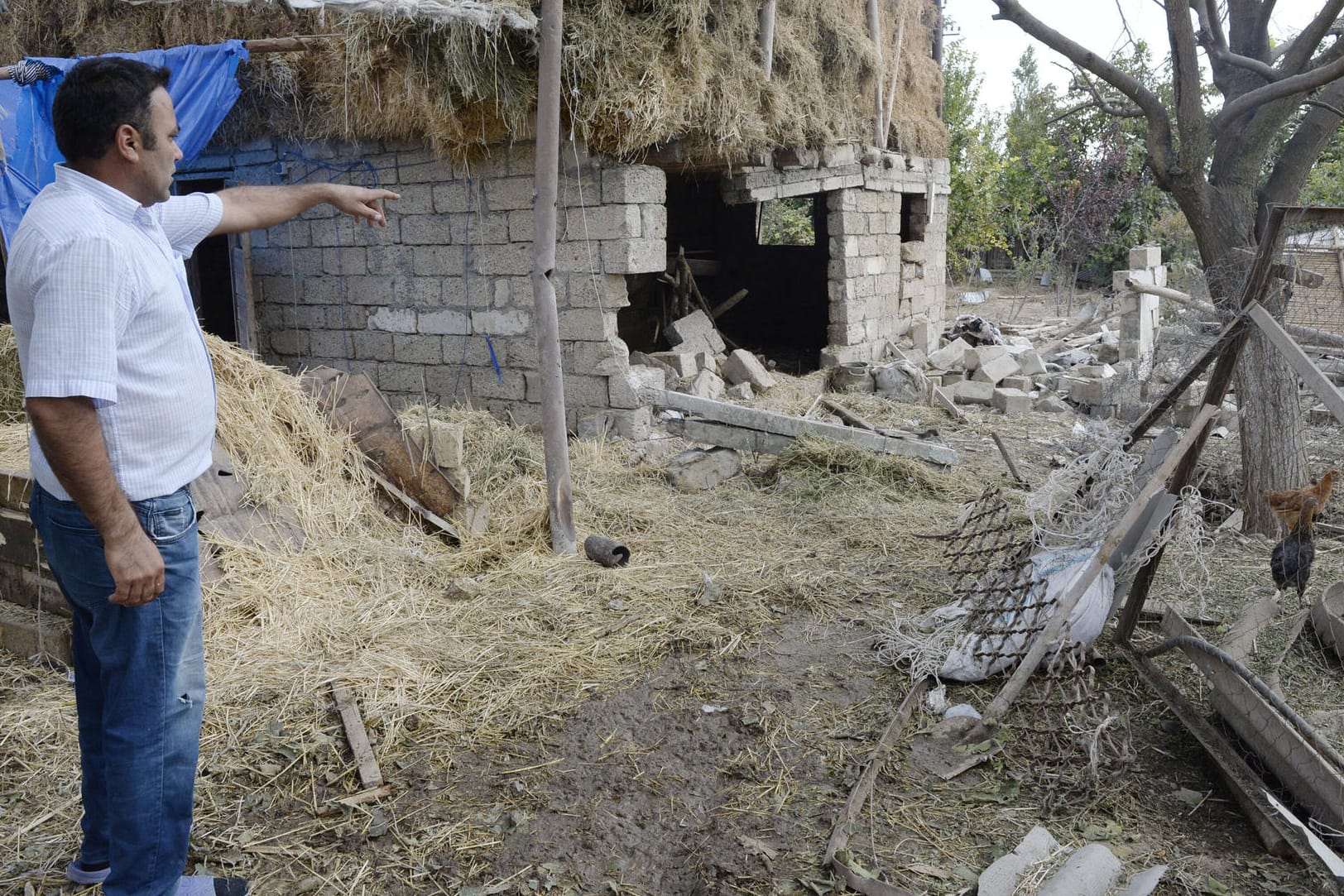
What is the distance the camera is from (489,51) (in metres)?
6.43

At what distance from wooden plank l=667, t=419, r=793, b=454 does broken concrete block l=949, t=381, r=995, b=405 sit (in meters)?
3.43

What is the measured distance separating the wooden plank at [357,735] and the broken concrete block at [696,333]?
249 inches

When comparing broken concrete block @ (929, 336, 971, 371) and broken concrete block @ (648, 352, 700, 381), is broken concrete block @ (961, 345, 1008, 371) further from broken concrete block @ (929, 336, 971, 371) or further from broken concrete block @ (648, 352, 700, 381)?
broken concrete block @ (648, 352, 700, 381)

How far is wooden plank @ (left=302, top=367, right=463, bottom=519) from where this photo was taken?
531cm

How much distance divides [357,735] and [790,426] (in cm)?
456

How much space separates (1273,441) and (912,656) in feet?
9.65

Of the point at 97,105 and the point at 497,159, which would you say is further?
the point at 497,159

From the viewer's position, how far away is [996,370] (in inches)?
408

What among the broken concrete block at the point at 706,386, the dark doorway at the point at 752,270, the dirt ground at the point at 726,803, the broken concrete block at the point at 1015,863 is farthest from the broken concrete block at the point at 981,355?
the broken concrete block at the point at 1015,863

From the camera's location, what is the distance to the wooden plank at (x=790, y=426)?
698cm

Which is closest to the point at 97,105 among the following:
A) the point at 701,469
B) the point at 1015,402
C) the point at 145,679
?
the point at 145,679

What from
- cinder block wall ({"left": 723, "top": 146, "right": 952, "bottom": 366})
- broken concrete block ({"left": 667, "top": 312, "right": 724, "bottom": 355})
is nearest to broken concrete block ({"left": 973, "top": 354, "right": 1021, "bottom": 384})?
cinder block wall ({"left": 723, "top": 146, "right": 952, "bottom": 366})

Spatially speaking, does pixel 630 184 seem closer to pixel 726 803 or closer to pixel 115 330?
pixel 726 803

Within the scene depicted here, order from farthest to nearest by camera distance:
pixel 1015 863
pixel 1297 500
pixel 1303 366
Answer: pixel 1297 500 < pixel 1303 366 < pixel 1015 863
